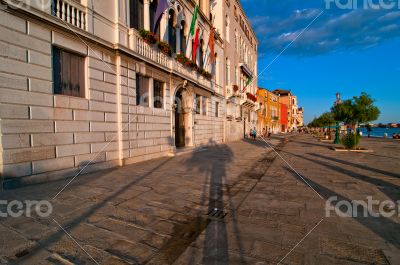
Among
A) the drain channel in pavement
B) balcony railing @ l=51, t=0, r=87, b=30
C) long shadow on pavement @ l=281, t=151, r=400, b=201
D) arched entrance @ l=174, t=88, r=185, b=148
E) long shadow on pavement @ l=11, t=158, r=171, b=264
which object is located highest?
balcony railing @ l=51, t=0, r=87, b=30

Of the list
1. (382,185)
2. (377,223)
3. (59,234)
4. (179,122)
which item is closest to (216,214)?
(59,234)

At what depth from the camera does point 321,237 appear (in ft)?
9.98

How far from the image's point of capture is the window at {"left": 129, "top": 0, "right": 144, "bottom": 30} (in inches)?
390

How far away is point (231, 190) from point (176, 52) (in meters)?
11.2

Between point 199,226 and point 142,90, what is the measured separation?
330 inches

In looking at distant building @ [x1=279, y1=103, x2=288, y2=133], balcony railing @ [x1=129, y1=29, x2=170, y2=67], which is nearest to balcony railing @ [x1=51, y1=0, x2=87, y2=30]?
balcony railing @ [x1=129, y1=29, x2=170, y2=67]

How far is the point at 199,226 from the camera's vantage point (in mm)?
3428

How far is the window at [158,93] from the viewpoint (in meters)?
11.5

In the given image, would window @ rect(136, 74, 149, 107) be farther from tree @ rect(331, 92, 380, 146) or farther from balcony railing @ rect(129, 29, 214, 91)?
tree @ rect(331, 92, 380, 146)

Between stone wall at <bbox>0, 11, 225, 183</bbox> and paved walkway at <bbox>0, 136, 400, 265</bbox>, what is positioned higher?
stone wall at <bbox>0, 11, 225, 183</bbox>

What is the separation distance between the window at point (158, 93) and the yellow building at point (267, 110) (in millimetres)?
33285

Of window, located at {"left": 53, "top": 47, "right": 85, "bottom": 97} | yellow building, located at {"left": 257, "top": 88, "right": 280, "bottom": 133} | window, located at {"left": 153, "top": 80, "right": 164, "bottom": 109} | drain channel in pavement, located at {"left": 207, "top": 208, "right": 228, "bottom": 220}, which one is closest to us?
drain channel in pavement, located at {"left": 207, "top": 208, "right": 228, "bottom": 220}

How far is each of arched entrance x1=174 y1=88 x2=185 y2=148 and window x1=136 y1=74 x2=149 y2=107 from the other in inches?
138

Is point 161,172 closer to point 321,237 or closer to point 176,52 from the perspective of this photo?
point 321,237
